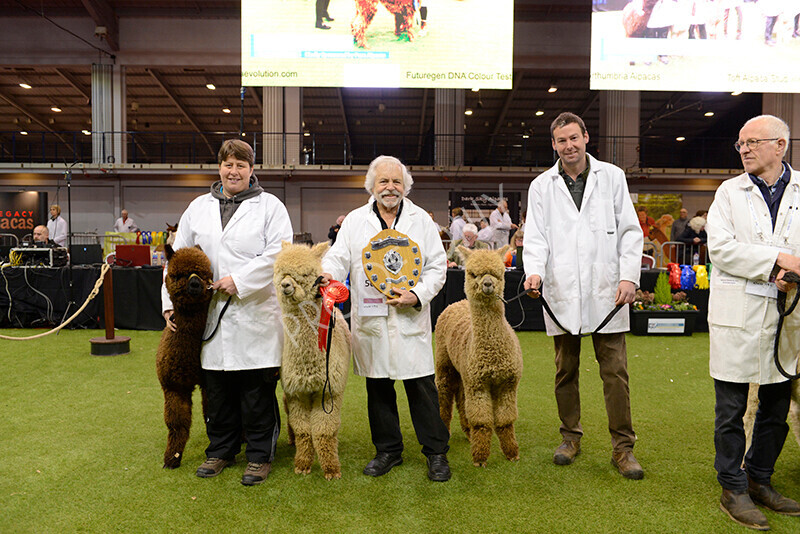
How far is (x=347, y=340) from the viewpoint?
299 cm

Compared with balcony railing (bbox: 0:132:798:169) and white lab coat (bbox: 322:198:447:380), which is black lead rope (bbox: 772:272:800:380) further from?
balcony railing (bbox: 0:132:798:169)

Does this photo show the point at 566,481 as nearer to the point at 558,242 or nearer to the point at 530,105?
the point at 558,242

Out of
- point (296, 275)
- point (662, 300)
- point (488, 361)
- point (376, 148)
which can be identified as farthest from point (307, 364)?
point (376, 148)

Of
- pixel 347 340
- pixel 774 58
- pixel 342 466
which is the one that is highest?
pixel 774 58

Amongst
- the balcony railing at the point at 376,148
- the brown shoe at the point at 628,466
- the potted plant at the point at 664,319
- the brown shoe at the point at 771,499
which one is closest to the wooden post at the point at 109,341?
the brown shoe at the point at 628,466

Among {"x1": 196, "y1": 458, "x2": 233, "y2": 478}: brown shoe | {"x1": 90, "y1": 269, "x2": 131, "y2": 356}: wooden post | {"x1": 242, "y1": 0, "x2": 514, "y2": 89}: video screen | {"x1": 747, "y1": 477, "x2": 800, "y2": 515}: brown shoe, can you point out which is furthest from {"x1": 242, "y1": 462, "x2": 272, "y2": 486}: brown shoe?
{"x1": 242, "y1": 0, "x2": 514, "y2": 89}: video screen

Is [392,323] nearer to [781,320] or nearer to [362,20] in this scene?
[781,320]

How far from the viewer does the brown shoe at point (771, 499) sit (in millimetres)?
2371

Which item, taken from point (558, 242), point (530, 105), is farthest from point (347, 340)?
point (530, 105)

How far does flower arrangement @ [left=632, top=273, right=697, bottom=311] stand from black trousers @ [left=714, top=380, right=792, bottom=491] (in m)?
4.86

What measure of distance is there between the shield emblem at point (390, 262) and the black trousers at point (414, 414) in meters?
0.53

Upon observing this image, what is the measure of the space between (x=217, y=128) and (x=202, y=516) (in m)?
26.3

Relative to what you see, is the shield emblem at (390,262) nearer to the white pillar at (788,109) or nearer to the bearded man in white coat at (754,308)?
the bearded man in white coat at (754,308)

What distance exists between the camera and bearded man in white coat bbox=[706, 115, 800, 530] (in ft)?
7.48
